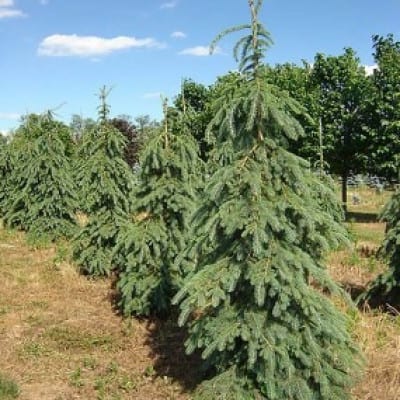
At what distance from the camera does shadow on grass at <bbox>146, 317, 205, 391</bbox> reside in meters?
6.78

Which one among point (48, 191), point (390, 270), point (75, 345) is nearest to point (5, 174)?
point (48, 191)

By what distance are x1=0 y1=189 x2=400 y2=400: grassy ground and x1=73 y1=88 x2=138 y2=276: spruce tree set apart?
55cm

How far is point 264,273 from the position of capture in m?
5.12

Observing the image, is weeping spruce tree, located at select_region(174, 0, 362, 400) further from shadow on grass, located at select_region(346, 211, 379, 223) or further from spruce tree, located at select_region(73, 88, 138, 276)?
shadow on grass, located at select_region(346, 211, 379, 223)

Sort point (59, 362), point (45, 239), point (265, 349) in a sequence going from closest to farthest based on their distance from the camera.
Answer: point (265, 349)
point (59, 362)
point (45, 239)

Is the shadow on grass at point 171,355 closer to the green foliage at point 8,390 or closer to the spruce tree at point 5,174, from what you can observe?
the green foliage at point 8,390

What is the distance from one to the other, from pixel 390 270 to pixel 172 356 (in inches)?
153

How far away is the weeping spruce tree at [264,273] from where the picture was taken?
517 centimetres

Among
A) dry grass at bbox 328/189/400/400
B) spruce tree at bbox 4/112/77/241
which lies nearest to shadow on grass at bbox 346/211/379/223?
dry grass at bbox 328/189/400/400

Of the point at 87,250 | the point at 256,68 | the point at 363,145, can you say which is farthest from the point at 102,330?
the point at 363,145

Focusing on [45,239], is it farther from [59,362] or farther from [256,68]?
[256,68]

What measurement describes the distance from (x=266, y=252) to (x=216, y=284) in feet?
2.10

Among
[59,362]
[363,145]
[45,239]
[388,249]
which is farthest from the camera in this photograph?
[363,145]

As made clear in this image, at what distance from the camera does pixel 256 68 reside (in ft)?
17.9
